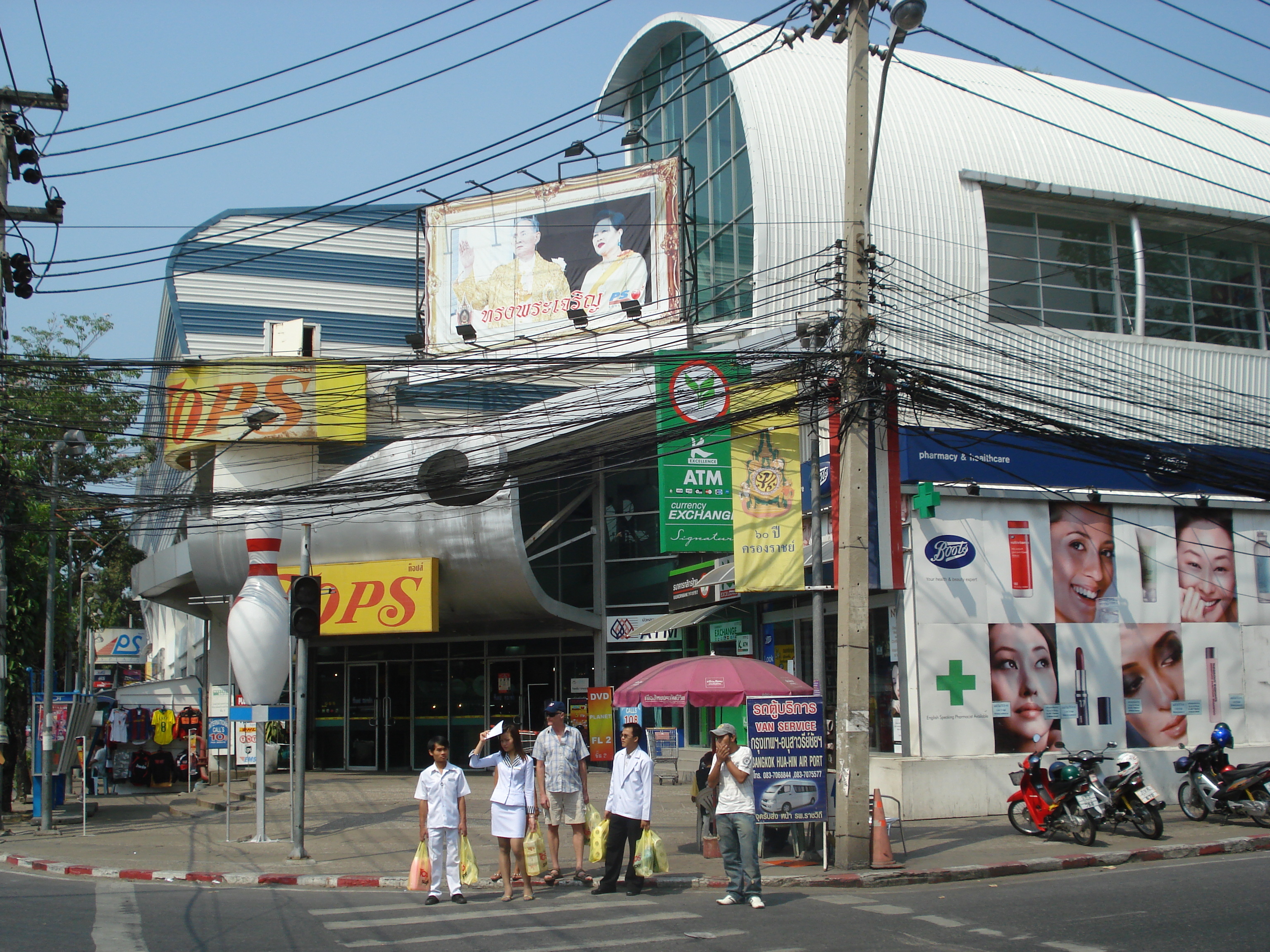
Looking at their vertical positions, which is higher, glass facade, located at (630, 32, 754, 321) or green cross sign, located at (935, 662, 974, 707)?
glass facade, located at (630, 32, 754, 321)

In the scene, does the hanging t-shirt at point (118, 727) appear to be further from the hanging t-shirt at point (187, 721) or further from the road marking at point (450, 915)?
the road marking at point (450, 915)

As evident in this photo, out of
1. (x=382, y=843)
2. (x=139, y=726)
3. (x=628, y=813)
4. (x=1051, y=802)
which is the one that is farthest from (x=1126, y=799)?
(x=139, y=726)

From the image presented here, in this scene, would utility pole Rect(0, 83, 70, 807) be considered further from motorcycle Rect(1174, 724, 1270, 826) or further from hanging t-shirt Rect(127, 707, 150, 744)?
motorcycle Rect(1174, 724, 1270, 826)

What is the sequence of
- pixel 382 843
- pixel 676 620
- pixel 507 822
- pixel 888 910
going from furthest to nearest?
pixel 676 620
pixel 382 843
pixel 507 822
pixel 888 910

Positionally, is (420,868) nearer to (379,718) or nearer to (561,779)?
(561,779)

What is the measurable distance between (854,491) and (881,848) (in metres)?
3.91

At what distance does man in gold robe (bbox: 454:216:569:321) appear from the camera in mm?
26781

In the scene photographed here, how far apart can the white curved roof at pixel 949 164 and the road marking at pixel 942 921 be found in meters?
15.4

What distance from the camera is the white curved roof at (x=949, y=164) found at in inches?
916

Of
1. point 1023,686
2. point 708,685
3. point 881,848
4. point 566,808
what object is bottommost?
point 881,848

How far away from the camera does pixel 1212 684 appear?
18.4 meters

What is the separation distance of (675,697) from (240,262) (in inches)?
914

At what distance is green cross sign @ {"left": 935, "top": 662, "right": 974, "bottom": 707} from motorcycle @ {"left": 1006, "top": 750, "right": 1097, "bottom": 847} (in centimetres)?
182

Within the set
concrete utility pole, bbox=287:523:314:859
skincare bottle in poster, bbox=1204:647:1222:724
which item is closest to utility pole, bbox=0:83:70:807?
concrete utility pole, bbox=287:523:314:859
